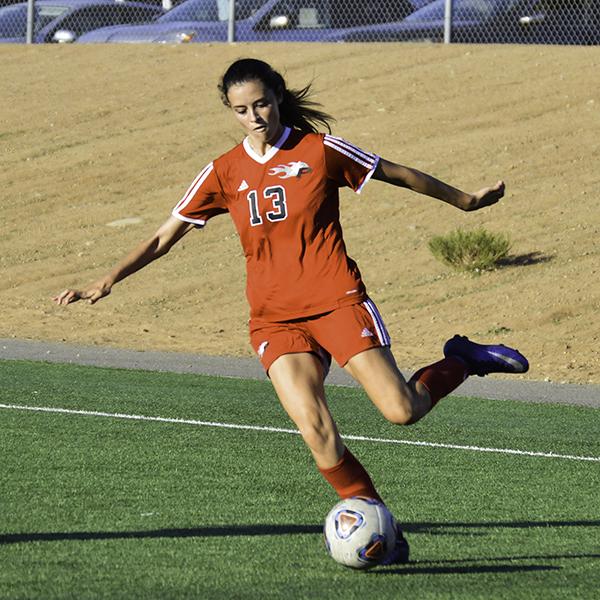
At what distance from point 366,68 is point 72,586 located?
75.3 ft

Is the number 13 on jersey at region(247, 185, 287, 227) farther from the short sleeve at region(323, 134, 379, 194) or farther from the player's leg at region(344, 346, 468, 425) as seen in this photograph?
the player's leg at region(344, 346, 468, 425)

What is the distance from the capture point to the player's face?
664 cm

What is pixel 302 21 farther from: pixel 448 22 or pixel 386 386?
pixel 386 386

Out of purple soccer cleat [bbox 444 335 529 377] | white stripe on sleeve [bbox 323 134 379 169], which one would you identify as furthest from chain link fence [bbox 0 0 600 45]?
white stripe on sleeve [bbox 323 134 379 169]

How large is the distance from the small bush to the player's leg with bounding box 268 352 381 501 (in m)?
13.7

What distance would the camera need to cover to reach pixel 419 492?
8.70m

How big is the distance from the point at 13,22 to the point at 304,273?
87.6ft

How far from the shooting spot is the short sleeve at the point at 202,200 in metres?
6.90

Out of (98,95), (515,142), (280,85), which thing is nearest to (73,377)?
(280,85)

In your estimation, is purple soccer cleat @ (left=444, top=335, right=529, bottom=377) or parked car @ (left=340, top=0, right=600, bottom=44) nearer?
purple soccer cleat @ (left=444, top=335, right=529, bottom=377)

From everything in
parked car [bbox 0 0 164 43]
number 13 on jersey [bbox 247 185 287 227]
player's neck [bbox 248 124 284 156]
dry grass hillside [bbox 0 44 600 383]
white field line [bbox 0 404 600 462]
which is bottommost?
dry grass hillside [bbox 0 44 600 383]

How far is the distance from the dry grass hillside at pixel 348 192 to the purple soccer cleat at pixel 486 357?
8522 millimetres

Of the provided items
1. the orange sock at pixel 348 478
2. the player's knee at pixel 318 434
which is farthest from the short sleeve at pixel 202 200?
the orange sock at pixel 348 478

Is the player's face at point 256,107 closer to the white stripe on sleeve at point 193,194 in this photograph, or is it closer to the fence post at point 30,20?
the white stripe on sleeve at point 193,194
